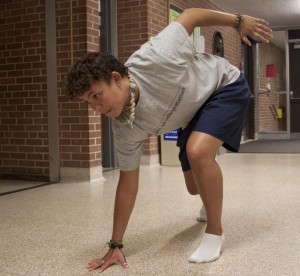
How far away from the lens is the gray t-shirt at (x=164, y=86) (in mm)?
1562

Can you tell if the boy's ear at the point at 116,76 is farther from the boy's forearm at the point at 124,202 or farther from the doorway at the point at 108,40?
the doorway at the point at 108,40

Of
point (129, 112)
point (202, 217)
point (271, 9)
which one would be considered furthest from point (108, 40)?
point (271, 9)

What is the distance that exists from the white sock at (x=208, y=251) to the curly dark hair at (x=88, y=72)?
714 mm

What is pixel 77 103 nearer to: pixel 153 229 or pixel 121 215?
pixel 153 229

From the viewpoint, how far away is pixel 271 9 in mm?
7641

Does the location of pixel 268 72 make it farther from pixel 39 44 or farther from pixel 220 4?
pixel 39 44

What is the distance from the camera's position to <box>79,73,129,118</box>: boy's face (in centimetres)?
142

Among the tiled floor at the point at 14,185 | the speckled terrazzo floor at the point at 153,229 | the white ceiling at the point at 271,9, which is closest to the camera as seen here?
the speckled terrazzo floor at the point at 153,229

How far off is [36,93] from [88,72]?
261 centimetres

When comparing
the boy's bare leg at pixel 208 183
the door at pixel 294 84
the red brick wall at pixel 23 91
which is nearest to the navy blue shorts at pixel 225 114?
the boy's bare leg at pixel 208 183

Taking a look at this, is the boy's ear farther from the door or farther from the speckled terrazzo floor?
the door

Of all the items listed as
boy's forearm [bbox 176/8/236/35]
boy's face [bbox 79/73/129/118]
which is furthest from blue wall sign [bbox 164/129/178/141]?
boy's face [bbox 79/73/129/118]

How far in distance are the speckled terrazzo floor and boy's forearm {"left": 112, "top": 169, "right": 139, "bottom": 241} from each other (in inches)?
5.3

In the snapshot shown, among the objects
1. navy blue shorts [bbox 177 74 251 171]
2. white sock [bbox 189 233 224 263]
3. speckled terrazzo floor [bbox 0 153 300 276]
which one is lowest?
speckled terrazzo floor [bbox 0 153 300 276]
